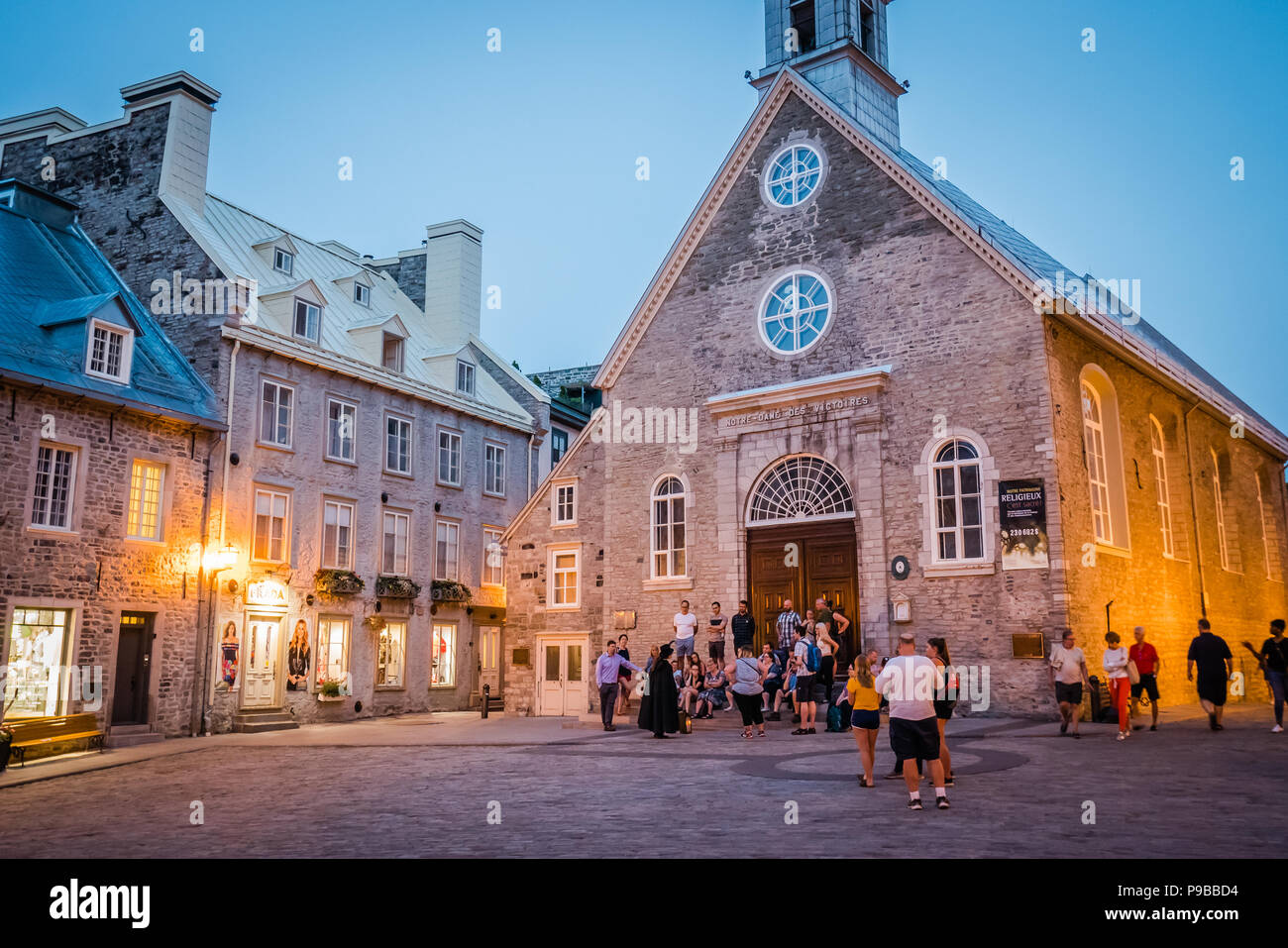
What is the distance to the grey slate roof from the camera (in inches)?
802

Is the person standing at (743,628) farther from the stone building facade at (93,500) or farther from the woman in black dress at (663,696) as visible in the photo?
the stone building facade at (93,500)

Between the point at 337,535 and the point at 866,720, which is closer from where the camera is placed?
the point at 866,720

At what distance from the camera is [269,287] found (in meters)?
26.8

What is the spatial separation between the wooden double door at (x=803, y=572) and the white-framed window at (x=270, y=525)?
1128 centimetres

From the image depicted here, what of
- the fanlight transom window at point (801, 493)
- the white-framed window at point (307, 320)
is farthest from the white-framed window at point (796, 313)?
the white-framed window at point (307, 320)

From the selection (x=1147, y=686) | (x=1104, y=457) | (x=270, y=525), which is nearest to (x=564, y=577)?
(x=270, y=525)

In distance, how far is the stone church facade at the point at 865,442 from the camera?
64.3ft

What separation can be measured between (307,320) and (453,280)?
8.39 metres

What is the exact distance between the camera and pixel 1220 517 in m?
28.1

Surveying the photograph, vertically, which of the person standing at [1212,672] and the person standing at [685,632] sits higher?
the person standing at [685,632]

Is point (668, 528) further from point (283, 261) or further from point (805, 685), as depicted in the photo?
point (283, 261)

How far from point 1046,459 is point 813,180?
27.4ft

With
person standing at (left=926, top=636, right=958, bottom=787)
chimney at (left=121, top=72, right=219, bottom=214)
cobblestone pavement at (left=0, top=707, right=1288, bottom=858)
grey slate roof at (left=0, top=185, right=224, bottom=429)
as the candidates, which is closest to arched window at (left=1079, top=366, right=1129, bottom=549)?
cobblestone pavement at (left=0, top=707, right=1288, bottom=858)
